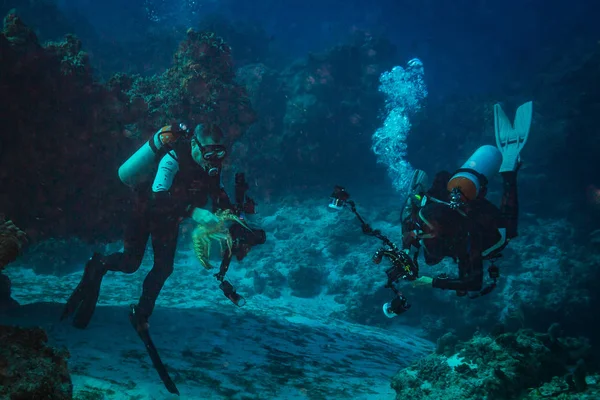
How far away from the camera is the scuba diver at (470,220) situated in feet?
13.1

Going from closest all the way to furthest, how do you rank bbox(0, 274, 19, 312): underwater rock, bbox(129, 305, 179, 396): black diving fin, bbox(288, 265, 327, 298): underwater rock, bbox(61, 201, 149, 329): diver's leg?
bbox(129, 305, 179, 396): black diving fin → bbox(61, 201, 149, 329): diver's leg → bbox(0, 274, 19, 312): underwater rock → bbox(288, 265, 327, 298): underwater rock

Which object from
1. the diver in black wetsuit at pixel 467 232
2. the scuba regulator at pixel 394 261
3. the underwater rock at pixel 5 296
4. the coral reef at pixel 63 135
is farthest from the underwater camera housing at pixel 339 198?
the underwater rock at pixel 5 296

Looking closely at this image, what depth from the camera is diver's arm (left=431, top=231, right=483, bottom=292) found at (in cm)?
391

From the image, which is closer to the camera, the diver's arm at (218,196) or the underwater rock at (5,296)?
the diver's arm at (218,196)

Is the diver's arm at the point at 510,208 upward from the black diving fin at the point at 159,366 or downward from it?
upward

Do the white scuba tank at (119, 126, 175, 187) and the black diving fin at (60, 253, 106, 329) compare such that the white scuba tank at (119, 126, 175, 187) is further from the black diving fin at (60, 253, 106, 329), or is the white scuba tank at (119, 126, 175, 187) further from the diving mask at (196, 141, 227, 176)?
the black diving fin at (60, 253, 106, 329)

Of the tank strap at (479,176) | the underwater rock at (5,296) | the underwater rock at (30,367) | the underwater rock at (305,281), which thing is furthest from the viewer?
the underwater rock at (305,281)

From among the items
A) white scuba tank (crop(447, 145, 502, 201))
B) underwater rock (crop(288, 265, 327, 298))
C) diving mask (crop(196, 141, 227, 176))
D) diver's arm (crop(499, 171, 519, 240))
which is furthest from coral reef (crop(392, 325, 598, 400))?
underwater rock (crop(288, 265, 327, 298))

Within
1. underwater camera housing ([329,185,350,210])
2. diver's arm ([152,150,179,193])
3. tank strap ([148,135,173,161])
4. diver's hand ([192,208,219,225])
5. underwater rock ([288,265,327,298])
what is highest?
underwater rock ([288,265,327,298])

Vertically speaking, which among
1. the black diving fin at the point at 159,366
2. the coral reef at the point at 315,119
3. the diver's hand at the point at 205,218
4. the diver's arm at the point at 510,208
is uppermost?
the coral reef at the point at 315,119

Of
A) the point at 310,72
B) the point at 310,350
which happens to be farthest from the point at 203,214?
the point at 310,72

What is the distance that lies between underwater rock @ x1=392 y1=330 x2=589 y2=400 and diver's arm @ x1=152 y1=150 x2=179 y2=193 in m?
3.72

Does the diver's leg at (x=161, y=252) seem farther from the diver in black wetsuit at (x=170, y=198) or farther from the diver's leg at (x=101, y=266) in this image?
the diver's leg at (x=101, y=266)

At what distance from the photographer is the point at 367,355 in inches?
229
